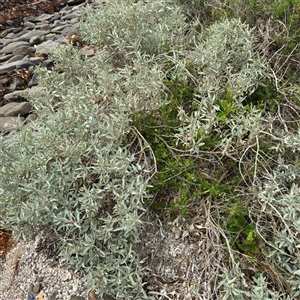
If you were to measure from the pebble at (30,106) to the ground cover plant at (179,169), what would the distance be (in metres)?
0.15

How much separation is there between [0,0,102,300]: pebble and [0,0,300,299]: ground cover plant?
0.49 feet

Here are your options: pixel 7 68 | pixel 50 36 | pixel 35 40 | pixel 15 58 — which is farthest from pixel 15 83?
pixel 50 36

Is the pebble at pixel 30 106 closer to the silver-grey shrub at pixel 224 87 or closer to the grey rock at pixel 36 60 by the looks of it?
the grey rock at pixel 36 60

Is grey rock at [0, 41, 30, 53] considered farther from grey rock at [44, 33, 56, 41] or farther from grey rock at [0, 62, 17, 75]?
grey rock at [0, 62, 17, 75]

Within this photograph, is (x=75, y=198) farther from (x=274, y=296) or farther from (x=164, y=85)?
(x=274, y=296)

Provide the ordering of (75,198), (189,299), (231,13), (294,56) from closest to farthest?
(189,299) → (75,198) → (294,56) → (231,13)

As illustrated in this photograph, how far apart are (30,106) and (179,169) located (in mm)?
2026

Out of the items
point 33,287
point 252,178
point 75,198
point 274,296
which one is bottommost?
point 33,287

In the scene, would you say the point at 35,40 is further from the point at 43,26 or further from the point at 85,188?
the point at 85,188

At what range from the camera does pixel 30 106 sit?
137 inches

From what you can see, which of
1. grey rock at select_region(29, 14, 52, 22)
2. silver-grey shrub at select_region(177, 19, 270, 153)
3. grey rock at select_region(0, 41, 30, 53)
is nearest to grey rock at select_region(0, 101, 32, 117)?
grey rock at select_region(0, 41, 30, 53)

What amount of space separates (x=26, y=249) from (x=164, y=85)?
138cm

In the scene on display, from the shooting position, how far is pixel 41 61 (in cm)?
423

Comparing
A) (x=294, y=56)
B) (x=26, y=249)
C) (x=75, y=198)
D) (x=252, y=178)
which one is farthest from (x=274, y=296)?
(x=294, y=56)
